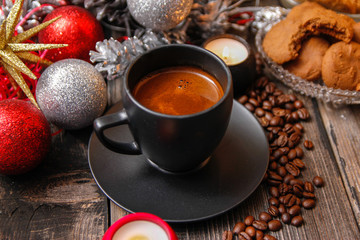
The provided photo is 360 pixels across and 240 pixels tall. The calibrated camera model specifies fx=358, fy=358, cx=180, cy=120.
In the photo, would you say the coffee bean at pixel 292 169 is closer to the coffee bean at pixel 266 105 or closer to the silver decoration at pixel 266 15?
the coffee bean at pixel 266 105

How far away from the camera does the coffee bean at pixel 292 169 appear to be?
44.5 inches

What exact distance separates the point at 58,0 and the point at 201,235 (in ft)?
3.44

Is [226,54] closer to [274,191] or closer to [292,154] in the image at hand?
[292,154]

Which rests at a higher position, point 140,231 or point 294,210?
point 140,231

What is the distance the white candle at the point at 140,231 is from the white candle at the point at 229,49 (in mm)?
732

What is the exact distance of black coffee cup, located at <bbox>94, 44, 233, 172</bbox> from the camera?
0.84 meters

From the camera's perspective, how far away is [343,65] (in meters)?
1.29

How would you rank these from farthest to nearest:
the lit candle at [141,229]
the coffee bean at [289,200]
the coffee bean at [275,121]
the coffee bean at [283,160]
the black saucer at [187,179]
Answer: the coffee bean at [275,121], the coffee bean at [283,160], the coffee bean at [289,200], the black saucer at [187,179], the lit candle at [141,229]

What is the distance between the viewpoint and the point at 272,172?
1.13 meters

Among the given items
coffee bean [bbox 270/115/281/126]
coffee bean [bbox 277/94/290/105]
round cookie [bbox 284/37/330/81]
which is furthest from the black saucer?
round cookie [bbox 284/37/330/81]

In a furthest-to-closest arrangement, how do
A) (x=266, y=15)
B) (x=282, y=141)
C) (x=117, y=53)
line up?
(x=266, y=15) < (x=117, y=53) < (x=282, y=141)

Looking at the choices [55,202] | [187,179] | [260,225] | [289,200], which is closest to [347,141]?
[289,200]

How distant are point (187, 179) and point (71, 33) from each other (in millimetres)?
701

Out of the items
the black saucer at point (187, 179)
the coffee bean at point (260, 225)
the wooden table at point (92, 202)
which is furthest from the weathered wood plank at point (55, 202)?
the coffee bean at point (260, 225)
